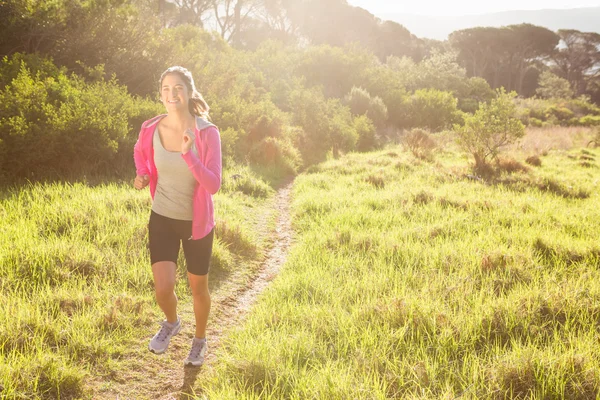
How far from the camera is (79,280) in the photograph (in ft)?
13.5

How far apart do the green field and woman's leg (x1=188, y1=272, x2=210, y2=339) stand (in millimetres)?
359

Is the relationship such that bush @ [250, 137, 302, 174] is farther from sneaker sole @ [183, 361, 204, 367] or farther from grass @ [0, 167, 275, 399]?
sneaker sole @ [183, 361, 204, 367]

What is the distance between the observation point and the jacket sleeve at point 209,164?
259 cm

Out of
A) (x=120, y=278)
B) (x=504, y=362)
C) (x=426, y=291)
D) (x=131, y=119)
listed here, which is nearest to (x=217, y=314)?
(x=120, y=278)

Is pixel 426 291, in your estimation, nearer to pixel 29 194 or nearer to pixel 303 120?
pixel 29 194

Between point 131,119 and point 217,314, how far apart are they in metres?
7.12

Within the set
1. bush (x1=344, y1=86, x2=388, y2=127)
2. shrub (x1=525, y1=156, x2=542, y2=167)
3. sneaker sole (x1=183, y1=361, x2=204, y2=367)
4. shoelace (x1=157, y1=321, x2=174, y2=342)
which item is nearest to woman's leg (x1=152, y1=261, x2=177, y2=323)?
shoelace (x1=157, y1=321, x2=174, y2=342)

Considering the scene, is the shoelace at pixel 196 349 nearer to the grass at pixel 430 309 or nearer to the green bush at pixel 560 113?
the grass at pixel 430 309

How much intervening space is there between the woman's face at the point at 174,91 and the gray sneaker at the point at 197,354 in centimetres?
197

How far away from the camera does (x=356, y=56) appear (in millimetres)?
26250

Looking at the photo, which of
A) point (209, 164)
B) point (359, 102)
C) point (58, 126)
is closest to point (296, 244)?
point (209, 164)

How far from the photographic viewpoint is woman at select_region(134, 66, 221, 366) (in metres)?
2.81

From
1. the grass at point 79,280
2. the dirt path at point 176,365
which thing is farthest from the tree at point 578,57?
the dirt path at point 176,365

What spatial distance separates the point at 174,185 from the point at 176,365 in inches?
64.8
